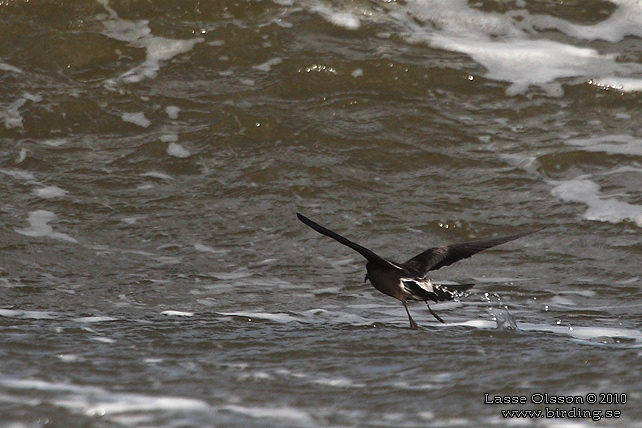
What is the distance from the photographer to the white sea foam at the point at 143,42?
9.52 metres

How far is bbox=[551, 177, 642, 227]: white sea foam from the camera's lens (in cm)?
770

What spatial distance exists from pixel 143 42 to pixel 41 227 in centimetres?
301

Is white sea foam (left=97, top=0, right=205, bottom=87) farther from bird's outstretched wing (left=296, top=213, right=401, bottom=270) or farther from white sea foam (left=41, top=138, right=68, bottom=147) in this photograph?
bird's outstretched wing (left=296, top=213, right=401, bottom=270)

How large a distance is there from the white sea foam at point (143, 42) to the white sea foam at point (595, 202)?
405cm

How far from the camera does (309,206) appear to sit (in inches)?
312

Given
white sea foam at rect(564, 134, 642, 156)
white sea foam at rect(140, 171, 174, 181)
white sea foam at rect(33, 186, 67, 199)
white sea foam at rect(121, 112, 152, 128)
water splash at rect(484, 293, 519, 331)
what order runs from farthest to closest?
1. white sea foam at rect(121, 112, 152, 128)
2. white sea foam at rect(564, 134, 642, 156)
3. white sea foam at rect(140, 171, 174, 181)
4. white sea foam at rect(33, 186, 67, 199)
5. water splash at rect(484, 293, 519, 331)

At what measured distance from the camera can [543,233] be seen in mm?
7598

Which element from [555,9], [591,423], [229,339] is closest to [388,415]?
[591,423]

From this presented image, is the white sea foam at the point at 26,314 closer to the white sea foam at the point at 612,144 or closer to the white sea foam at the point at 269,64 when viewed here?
the white sea foam at the point at 269,64

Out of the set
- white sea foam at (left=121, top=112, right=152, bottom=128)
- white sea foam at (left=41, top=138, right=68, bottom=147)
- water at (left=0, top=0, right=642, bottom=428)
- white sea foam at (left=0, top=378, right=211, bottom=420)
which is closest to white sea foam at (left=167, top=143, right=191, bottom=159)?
water at (left=0, top=0, right=642, bottom=428)

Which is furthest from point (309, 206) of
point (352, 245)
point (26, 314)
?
point (26, 314)

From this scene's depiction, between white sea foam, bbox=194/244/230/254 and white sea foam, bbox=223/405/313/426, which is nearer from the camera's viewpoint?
white sea foam, bbox=223/405/313/426

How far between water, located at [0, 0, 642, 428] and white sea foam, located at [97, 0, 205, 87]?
1.2 inches

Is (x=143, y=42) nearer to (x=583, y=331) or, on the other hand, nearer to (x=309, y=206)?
(x=309, y=206)
